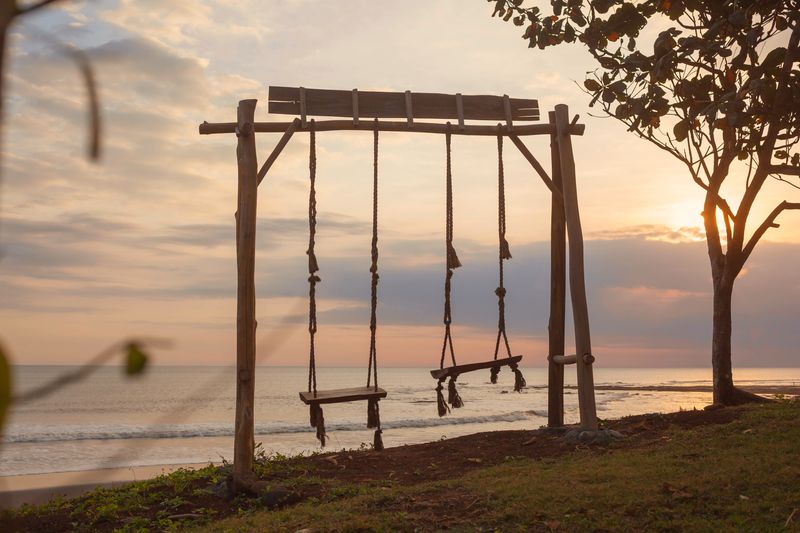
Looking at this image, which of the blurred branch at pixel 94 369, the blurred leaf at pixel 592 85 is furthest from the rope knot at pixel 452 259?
the blurred branch at pixel 94 369

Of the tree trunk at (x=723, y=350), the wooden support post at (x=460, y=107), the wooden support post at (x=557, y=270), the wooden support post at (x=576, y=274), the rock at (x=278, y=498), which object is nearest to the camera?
the rock at (x=278, y=498)

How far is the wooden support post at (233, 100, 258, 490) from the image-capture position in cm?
897

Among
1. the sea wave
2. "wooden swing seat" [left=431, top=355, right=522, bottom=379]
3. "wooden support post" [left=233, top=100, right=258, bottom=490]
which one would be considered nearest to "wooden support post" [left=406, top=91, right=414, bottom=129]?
"wooden support post" [left=233, top=100, right=258, bottom=490]

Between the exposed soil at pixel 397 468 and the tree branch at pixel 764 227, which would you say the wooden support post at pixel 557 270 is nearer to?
the exposed soil at pixel 397 468

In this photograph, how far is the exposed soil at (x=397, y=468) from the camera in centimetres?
853

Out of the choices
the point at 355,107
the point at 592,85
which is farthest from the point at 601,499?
the point at 592,85

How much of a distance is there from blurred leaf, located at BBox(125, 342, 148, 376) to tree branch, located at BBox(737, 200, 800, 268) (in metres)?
15.6

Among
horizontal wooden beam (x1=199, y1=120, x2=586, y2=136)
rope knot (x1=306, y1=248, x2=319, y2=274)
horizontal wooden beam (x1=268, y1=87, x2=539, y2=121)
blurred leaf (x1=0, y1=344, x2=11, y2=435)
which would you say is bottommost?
blurred leaf (x1=0, y1=344, x2=11, y2=435)

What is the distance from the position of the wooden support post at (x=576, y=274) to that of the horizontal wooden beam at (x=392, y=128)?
0.25 metres

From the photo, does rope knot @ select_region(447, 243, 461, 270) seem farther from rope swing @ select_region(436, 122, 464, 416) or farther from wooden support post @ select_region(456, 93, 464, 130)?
wooden support post @ select_region(456, 93, 464, 130)

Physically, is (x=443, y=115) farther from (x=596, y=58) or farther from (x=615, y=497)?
(x=615, y=497)

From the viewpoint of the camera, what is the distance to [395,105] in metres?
10.1

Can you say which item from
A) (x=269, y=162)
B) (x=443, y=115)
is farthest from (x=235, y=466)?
(x=443, y=115)

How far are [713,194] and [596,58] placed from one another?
12.9ft
